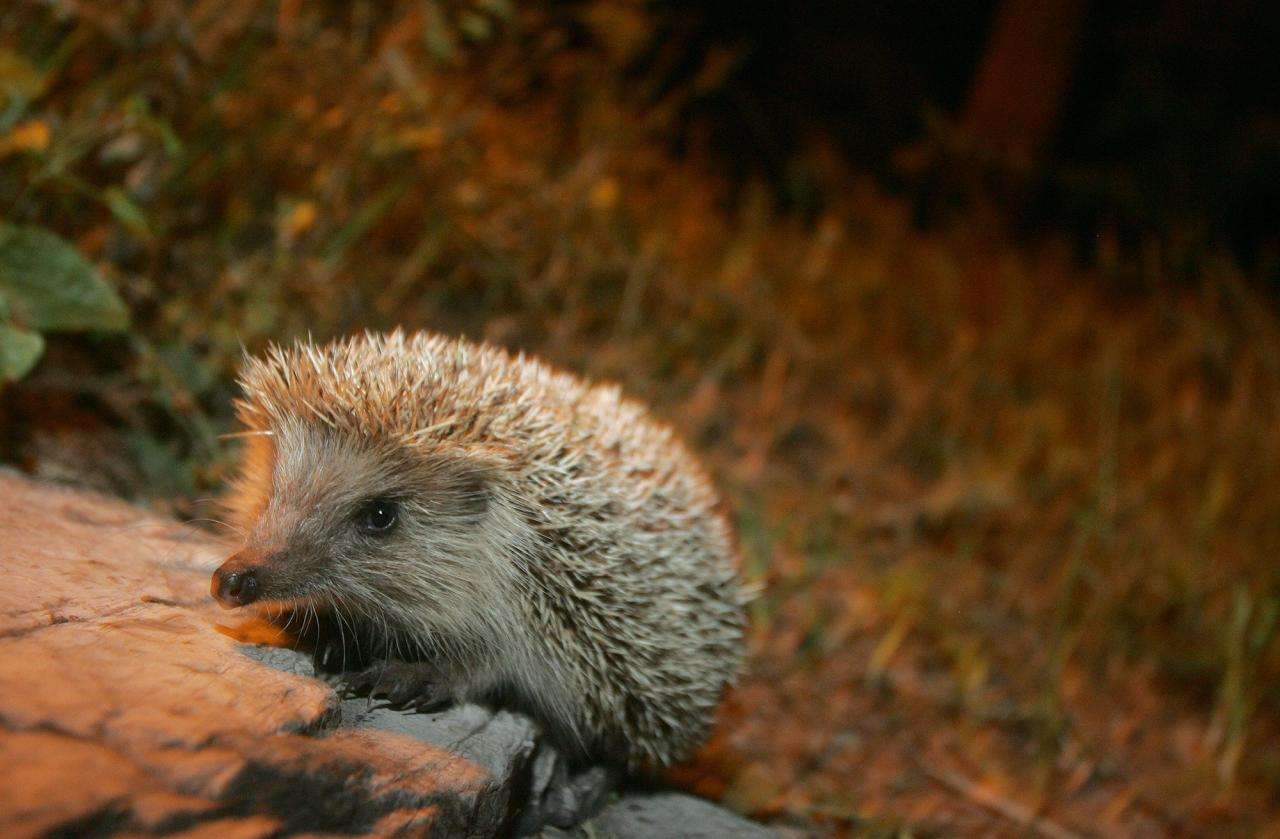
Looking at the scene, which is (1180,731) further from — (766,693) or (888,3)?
(888,3)

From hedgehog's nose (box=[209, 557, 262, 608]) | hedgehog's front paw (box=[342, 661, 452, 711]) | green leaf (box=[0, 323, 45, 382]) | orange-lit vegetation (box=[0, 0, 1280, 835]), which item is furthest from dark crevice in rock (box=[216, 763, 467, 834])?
green leaf (box=[0, 323, 45, 382])

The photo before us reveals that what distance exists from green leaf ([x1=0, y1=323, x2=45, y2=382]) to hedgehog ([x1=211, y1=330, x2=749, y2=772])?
27.2 inches

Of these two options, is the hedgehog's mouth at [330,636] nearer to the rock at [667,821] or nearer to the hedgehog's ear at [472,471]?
the hedgehog's ear at [472,471]

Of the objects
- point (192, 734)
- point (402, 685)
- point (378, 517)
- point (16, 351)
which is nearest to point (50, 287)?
point (16, 351)

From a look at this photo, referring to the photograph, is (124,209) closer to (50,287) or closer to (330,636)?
(50,287)

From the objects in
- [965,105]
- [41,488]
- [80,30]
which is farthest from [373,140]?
[965,105]

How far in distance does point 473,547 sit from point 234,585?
619 millimetres

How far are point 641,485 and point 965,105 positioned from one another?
254 inches

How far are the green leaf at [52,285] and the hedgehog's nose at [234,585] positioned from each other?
4.17 feet

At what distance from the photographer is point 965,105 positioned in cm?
791

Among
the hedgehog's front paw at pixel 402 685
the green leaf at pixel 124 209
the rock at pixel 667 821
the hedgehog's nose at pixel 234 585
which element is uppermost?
the green leaf at pixel 124 209

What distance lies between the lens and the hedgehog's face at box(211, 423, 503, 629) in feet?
7.71

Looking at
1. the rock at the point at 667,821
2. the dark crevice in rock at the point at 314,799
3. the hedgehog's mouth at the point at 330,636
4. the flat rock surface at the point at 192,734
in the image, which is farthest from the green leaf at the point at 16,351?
the rock at the point at 667,821

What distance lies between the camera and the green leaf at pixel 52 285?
2969 millimetres
